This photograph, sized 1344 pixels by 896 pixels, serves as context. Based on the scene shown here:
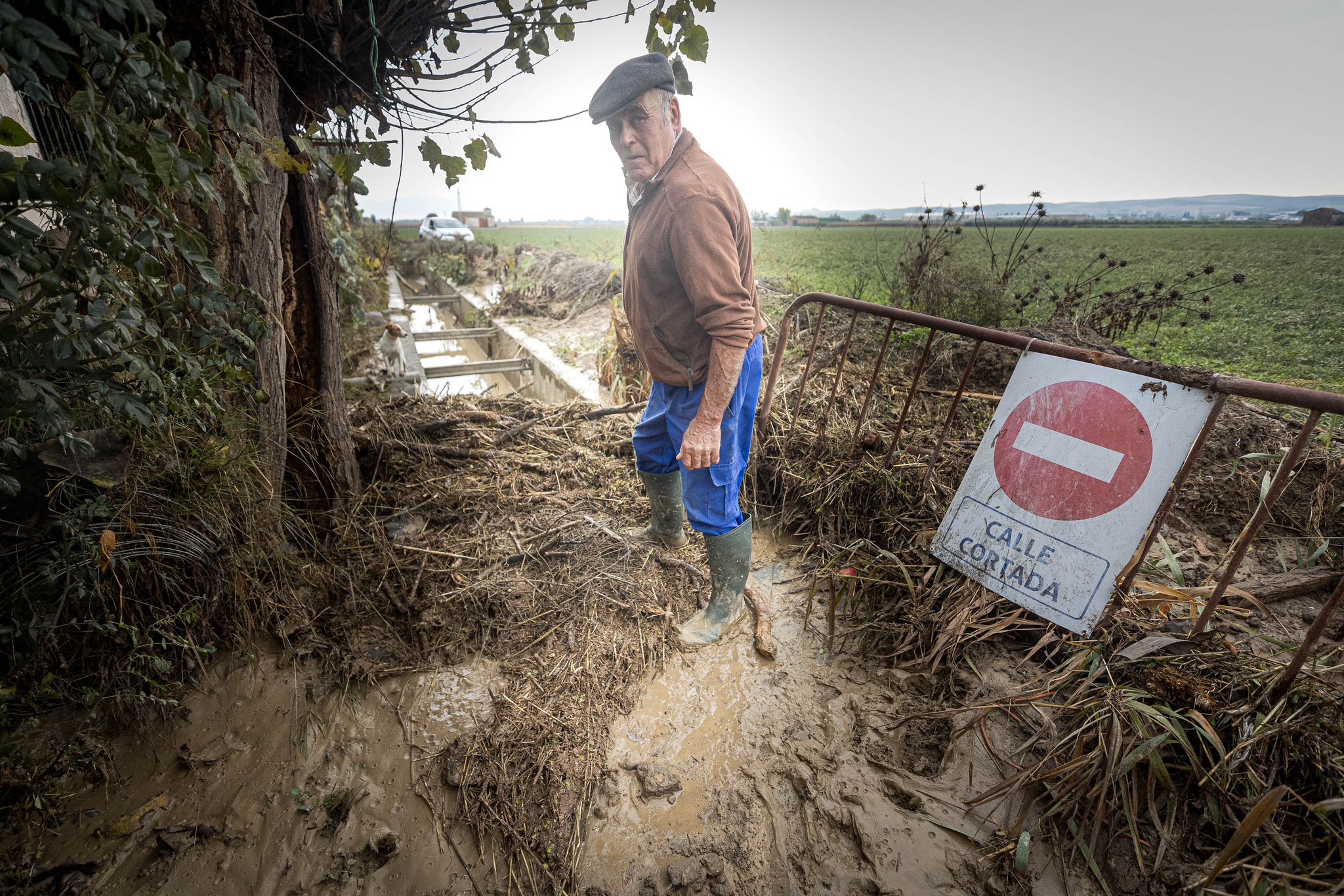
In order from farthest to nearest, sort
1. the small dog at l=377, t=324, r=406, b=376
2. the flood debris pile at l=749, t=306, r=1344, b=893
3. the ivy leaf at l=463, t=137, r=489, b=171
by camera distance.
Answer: the small dog at l=377, t=324, r=406, b=376 → the ivy leaf at l=463, t=137, r=489, b=171 → the flood debris pile at l=749, t=306, r=1344, b=893

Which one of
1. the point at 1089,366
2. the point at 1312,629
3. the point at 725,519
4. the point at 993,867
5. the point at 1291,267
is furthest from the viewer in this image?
the point at 1291,267

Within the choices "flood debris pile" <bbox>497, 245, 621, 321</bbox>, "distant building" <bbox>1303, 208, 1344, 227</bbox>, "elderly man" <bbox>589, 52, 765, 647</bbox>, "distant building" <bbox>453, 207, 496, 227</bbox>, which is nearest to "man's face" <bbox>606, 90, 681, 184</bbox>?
"elderly man" <bbox>589, 52, 765, 647</bbox>

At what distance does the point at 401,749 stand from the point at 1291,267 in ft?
27.8

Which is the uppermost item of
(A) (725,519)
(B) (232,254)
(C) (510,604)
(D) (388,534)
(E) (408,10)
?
(E) (408,10)

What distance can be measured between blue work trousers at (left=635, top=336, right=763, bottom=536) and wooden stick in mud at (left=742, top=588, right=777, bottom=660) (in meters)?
0.46

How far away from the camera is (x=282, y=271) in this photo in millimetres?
2244

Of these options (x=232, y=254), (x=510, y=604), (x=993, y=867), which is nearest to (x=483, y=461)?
(x=510, y=604)

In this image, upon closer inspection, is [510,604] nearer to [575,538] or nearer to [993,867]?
[575,538]

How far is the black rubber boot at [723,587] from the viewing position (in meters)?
2.38

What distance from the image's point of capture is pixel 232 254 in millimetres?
2023

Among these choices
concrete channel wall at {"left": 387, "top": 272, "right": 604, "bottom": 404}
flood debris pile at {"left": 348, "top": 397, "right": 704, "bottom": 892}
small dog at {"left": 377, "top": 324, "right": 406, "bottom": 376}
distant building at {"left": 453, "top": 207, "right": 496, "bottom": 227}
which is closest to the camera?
flood debris pile at {"left": 348, "top": 397, "right": 704, "bottom": 892}

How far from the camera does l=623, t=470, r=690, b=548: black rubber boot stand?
109 inches

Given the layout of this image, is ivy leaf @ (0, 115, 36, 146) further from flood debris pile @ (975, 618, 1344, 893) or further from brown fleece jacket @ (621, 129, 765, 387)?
flood debris pile @ (975, 618, 1344, 893)

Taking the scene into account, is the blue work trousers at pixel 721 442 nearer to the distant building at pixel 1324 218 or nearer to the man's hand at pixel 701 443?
the man's hand at pixel 701 443
